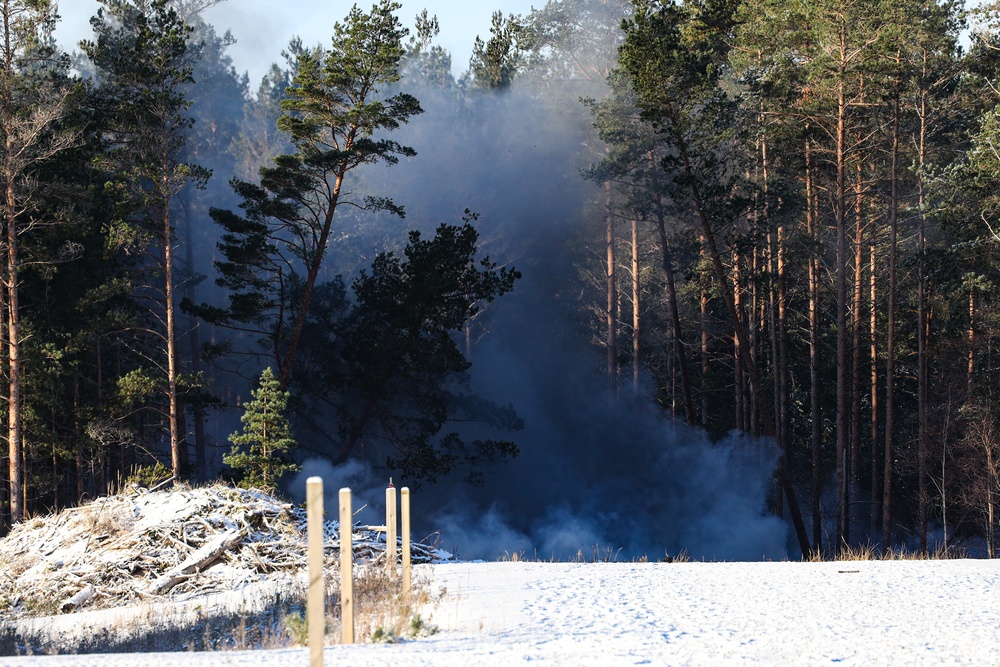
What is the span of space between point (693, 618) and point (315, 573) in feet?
13.3

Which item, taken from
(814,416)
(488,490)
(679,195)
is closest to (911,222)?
(814,416)

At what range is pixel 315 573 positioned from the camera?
5.07 m

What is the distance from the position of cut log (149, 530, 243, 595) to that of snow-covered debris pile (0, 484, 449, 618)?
0.01 m

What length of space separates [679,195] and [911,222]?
1238cm

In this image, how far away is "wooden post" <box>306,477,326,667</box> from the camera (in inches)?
191

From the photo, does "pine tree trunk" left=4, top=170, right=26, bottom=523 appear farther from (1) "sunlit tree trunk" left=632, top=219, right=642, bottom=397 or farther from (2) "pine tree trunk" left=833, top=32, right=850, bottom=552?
(1) "sunlit tree trunk" left=632, top=219, right=642, bottom=397

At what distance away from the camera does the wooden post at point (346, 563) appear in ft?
20.3

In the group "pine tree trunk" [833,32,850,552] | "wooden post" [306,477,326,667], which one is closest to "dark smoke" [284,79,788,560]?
"pine tree trunk" [833,32,850,552]

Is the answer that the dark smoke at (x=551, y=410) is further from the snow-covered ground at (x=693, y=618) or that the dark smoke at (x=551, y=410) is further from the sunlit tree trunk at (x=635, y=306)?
the snow-covered ground at (x=693, y=618)

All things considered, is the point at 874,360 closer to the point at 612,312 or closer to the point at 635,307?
the point at 635,307

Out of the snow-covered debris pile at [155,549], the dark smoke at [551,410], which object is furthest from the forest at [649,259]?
the snow-covered debris pile at [155,549]

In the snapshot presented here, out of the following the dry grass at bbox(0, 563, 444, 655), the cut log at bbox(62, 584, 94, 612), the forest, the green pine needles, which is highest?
the forest

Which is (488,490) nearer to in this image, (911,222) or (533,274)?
(533,274)

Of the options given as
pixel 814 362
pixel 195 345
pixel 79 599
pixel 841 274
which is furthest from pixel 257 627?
pixel 195 345
